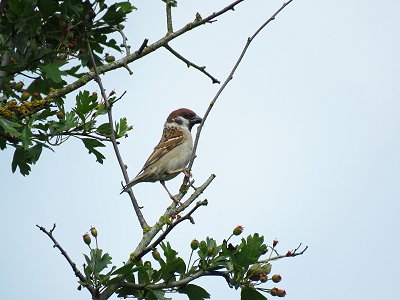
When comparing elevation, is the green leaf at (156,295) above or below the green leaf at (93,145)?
below

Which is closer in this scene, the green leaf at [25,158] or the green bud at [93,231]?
the green bud at [93,231]

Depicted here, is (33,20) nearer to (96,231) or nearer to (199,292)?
(96,231)

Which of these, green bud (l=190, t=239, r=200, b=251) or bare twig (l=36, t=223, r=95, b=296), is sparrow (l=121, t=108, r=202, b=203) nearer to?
green bud (l=190, t=239, r=200, b=251)

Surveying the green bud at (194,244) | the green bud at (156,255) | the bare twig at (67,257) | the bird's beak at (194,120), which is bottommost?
the bare twig at (67,257)

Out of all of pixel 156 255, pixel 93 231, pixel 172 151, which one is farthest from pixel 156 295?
pixel 172 151

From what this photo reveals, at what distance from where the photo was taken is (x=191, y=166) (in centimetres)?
500

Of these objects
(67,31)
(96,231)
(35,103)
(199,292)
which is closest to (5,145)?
(35,103)

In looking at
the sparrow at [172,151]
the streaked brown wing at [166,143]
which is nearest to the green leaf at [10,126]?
the sparrow at [172,151]

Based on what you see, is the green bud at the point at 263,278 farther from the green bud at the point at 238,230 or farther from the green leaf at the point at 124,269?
the green leaf at the point at 124,269

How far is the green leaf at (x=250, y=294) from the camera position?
4.84 meters

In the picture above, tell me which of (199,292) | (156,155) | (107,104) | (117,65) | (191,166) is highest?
(156,155)

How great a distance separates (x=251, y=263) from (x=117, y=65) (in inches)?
95.4

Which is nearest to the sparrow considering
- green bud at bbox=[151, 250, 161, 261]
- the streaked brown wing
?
the streaked brown wing

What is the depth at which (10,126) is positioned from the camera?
17.3 ft
